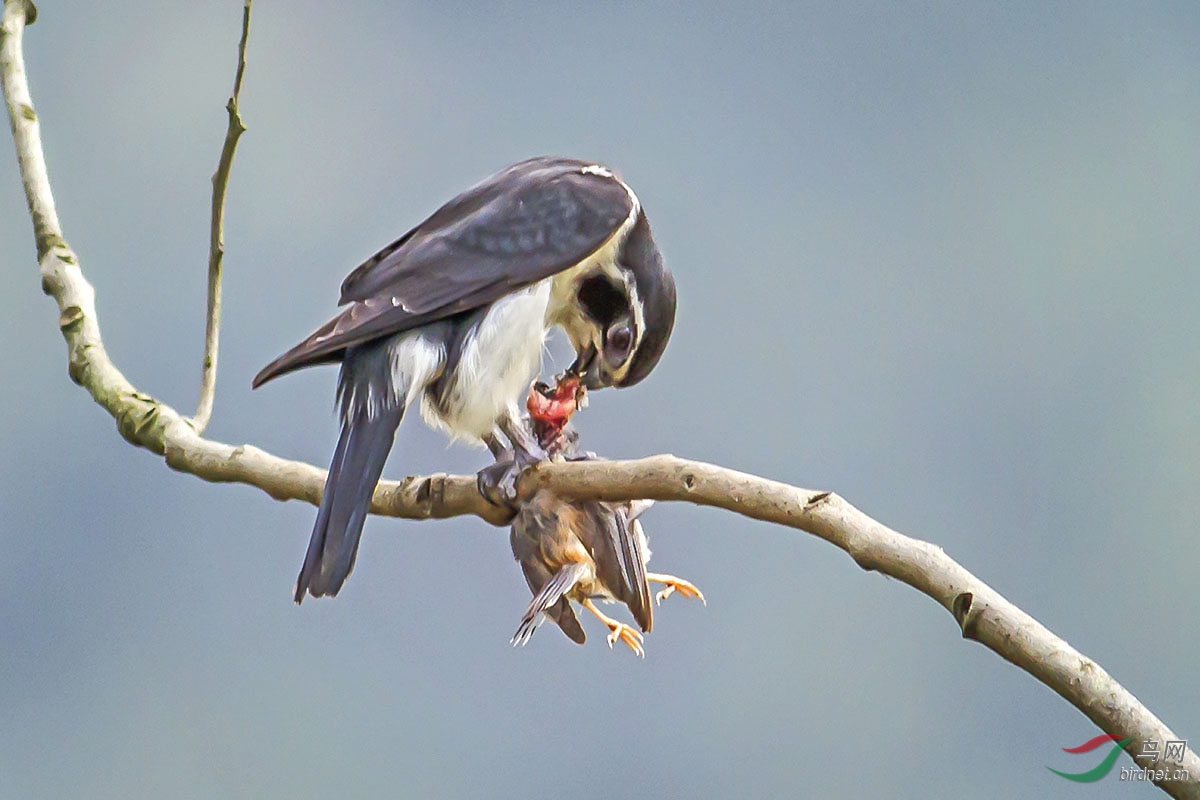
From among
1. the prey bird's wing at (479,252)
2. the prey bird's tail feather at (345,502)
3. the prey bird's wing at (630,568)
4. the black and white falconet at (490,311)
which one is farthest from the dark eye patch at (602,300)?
the prey bird's tail feather at (345,502)

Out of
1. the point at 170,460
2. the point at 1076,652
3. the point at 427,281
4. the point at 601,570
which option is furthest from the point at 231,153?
the point at 1076,652

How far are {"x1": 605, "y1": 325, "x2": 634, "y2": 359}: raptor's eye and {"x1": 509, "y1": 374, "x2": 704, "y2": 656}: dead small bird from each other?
125 mm

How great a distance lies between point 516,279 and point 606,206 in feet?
0.73

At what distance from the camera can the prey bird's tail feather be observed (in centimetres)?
184

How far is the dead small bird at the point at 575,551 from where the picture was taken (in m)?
2.06

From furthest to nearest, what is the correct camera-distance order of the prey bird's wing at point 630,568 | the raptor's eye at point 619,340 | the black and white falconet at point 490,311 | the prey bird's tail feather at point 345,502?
1. the raptor's eye at point 619,340
2. the prey bird's wing at point 630,568
3. the black and white falconet at point 490,311
4. the prey bird's tail feather at point 345,502

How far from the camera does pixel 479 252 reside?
219 cm

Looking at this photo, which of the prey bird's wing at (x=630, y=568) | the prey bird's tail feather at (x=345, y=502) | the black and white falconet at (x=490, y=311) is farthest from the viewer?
the prey bird's wing at (x=630, y=568)

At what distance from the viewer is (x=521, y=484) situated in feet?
6.46

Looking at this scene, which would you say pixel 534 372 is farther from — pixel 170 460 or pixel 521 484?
pixel 170 460

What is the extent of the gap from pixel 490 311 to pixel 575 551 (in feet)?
1.36

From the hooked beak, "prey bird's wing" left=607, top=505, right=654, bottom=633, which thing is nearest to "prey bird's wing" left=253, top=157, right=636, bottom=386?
the hooked beak

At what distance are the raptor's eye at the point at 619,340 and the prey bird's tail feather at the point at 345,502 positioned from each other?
50 centimetres

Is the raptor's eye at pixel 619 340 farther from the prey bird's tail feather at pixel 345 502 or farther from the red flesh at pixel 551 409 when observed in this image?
the prey bird's tail feather at pixel 345 502
